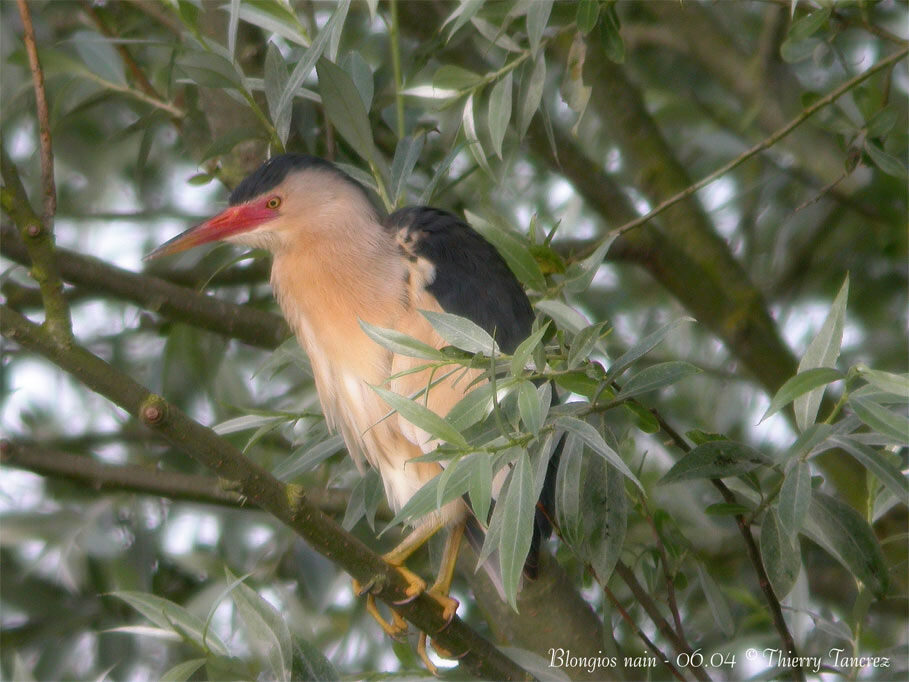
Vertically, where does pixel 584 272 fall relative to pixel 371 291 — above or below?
above

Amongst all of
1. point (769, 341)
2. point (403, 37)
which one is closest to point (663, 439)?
point (769, 341)

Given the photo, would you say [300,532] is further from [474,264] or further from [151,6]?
[151,6]

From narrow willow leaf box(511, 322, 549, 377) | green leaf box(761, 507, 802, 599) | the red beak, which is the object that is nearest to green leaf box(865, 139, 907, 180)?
green leaf box(761, 507, 802, 599)

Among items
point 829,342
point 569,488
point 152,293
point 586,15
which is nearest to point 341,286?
point 152,293

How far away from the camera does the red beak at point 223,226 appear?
1976 millimetres

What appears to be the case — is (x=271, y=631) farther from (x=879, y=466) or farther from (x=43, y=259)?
(x=879, y=466)

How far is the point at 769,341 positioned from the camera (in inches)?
90.3

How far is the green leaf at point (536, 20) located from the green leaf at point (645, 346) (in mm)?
442

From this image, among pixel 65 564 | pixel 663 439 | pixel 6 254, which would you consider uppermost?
pixel 6 254

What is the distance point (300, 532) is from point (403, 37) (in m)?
1.58

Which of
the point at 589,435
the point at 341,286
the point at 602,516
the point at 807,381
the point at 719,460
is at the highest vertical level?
the point at 807,381

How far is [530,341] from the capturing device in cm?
105

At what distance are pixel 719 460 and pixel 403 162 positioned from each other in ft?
2.21

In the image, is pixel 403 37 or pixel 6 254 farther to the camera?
pixel 403 37
